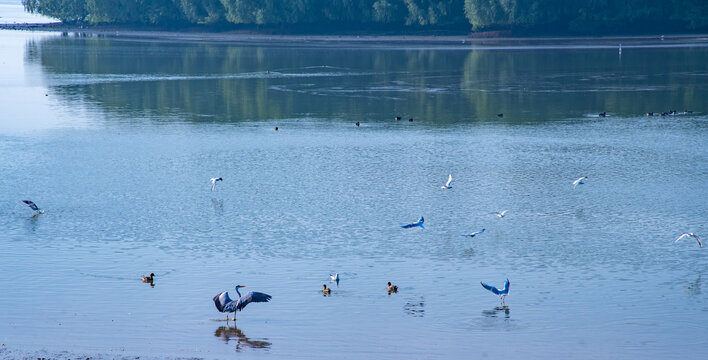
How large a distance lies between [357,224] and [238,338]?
9.84m

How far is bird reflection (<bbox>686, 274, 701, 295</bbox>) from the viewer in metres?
22.0

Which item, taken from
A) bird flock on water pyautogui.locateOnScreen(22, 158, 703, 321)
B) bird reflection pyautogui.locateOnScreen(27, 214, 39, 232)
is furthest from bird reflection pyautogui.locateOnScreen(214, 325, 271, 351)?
bird reflection pyautogui.locateOnScreen(27, 214, 39, 232)

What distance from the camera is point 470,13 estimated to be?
418ft

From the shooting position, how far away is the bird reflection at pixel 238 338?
61.9 ft

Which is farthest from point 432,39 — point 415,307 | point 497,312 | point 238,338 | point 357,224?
point 238,338

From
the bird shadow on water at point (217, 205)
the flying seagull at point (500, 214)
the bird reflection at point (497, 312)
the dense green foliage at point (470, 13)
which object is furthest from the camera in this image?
the dense green foliage at point (470, 13)

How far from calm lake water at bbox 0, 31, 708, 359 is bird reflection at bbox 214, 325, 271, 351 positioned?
0.23 ft

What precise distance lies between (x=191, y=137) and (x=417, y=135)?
38.0ft

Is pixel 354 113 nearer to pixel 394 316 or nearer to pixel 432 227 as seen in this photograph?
pixel 432 227

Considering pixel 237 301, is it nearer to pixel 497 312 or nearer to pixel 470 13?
pixel 497 312

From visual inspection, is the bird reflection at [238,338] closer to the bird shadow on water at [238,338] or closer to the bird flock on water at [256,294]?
the bird shadow on water at [238,338]

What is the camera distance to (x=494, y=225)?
28.3 m

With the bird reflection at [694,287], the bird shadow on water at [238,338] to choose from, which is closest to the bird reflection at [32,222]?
the bird shadow on water at [238,338]

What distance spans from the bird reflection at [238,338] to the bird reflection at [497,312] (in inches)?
197
